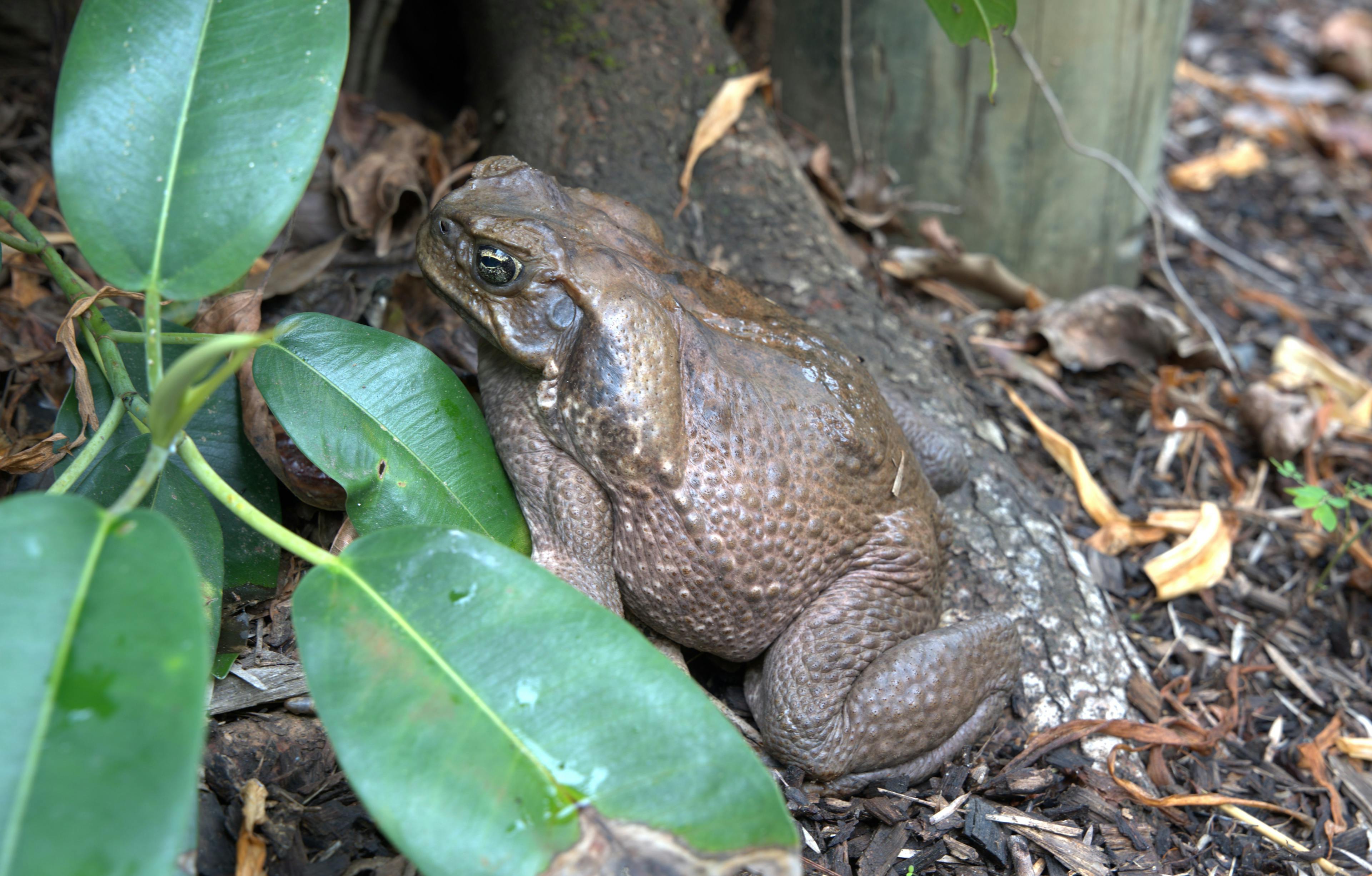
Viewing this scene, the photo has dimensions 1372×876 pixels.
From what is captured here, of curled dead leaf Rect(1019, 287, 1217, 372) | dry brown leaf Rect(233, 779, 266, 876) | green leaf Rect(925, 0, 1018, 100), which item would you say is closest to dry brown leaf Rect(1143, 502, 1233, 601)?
curled dead leaf Rect(1019, 287, 1217, 372)

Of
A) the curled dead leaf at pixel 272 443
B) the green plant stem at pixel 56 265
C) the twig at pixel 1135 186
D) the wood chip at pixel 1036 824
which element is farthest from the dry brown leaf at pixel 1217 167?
the green plant stem at pixel 56 265

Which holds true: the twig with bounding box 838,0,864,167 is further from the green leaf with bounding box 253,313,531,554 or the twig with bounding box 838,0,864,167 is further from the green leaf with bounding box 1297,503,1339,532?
the green leaf with bounding box 253,313,531,554

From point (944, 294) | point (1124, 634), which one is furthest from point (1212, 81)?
point (1124, 634)

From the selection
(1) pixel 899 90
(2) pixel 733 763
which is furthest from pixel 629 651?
(1) pixel 899 90

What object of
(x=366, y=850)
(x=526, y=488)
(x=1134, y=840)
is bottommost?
(x=1134, y=840)

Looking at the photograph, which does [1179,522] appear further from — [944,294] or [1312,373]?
[1312,373]

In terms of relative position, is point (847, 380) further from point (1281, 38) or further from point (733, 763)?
point (1281, 38)

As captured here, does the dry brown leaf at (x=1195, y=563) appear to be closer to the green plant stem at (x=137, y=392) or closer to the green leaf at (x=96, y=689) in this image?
the green plant stem at (x=137, y=392)
